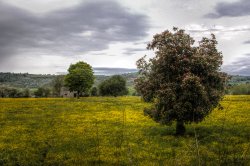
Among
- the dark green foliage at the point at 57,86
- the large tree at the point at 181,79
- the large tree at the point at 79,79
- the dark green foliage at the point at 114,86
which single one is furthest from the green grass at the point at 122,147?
the dark green foliage at the point at 57,86

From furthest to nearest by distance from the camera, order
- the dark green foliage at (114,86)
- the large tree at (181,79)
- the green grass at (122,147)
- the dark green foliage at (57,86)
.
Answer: the dark green foliage at (57,86) < the dark green foliage at (114,86) < the large tree at (181,79) < the green grass at (122,147)

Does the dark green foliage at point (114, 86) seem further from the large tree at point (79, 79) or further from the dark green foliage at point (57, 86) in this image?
the dark green foliage at point (57, 86)

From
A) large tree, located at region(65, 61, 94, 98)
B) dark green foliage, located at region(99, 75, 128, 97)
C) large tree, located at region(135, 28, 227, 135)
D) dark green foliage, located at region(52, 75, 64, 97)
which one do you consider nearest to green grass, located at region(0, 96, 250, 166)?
large tree, located at region(135, 28, 227, 135)

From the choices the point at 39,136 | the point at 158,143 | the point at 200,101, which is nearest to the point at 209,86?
the point at 200,101

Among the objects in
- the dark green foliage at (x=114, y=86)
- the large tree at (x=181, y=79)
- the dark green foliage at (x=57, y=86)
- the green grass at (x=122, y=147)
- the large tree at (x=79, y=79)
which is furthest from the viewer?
the dark green foliage at (x=57, y=86)

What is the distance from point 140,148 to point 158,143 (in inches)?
96.5

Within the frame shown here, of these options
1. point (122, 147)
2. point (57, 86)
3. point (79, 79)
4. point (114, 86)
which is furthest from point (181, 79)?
point (57, 86)

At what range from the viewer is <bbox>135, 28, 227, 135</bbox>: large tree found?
79.1 ft

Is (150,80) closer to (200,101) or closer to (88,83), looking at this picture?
(200,101)

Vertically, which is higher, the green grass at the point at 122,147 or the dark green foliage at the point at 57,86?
the dark green foliage at the point at 57,86

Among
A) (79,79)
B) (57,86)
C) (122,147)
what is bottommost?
A: (122,147)

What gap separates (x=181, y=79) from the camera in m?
24.5

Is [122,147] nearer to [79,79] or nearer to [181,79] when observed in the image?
[181,79]

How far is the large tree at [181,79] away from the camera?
949 inches
